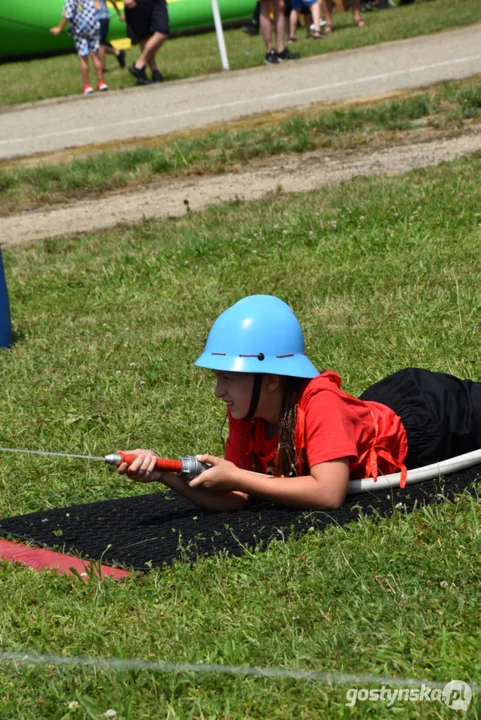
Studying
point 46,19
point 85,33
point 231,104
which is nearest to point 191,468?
point 231,104

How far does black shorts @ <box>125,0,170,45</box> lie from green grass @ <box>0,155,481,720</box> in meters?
7.96

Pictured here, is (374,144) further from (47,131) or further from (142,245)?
(47,131)

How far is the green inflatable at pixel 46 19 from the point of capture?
24750mm

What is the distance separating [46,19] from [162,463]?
2345cm

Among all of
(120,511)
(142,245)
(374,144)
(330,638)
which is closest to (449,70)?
(374,144)

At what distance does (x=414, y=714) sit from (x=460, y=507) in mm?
1094

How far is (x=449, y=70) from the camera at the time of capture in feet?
42.0

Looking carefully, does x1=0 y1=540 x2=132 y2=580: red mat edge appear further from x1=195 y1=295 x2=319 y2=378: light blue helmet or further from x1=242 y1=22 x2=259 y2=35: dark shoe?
x1=242 y1=22 x2=259 y2=35: dark shoe

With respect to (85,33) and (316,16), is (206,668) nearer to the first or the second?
(85,33)

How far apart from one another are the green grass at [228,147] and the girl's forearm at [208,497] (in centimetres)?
642

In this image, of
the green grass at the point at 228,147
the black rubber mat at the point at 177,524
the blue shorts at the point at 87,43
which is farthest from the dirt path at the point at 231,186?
the blue shorts at the point at 87,43

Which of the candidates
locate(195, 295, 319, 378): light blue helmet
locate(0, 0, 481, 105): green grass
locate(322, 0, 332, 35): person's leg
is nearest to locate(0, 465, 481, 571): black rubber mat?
locate(195, 295, 319, 378): light blue helmet

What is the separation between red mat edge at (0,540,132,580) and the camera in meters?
3.35

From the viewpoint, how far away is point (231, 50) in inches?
762
